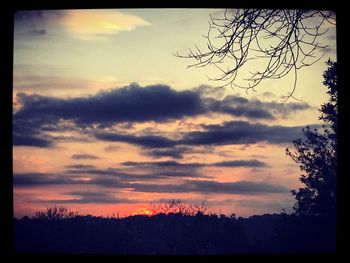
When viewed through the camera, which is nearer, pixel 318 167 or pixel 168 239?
pixel 168 239

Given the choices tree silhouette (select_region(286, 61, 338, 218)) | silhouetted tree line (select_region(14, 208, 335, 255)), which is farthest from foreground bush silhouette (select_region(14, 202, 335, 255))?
tree silhouette (select_region(286, 61, 338, 218))

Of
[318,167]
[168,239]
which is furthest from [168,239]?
[318,167]

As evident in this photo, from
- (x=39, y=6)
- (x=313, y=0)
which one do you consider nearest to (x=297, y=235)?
(x=313, y=0)

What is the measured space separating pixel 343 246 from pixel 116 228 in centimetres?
196

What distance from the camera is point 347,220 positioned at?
3.84 metres

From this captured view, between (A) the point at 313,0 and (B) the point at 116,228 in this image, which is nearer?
(A) the point at 313,0

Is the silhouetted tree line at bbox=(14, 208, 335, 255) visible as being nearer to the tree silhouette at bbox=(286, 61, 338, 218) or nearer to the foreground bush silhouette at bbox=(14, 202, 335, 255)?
the foreground bush silhouette at bbox=(14, 202, 335, 255)

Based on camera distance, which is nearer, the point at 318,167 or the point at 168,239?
the point at 168,239

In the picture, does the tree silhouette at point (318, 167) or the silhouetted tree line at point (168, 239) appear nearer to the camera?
the silhouetted tree line at point (168, 239)

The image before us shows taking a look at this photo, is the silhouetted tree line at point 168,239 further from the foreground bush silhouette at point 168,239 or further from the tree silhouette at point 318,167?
the tree silhouette at point 318,167

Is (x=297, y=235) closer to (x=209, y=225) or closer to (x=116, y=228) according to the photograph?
(x=209, y=225)

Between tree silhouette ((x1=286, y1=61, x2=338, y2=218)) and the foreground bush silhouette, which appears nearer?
the foreground bush silhouette

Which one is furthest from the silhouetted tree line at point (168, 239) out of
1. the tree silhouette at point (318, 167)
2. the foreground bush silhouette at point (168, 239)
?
the tree silhouette at point (318, 167)

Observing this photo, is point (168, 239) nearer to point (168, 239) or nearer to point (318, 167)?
point (168, 239)
